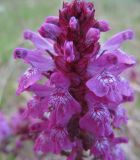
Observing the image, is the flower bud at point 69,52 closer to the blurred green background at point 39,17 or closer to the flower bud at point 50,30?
the flower bud at point 50,30

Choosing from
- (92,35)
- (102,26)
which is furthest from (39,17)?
(92,35)

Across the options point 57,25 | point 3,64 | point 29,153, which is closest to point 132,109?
point 29,153

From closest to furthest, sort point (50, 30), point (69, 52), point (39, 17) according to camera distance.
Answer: point (69, 52)
point (50, 30)
point (39, 17)

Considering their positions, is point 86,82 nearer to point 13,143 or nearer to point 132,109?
point 13,143

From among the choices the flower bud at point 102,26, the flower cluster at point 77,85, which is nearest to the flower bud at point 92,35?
the flower cluster at point 77,85

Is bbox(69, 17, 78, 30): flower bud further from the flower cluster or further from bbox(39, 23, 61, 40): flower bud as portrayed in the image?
bbox(39, 23, 61, 40): flower bud

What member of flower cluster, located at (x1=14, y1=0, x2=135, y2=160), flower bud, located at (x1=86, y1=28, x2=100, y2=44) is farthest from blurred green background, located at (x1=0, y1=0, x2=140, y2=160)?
flower bud, located at (x1=86, y1=28, x2=100, y2=44)

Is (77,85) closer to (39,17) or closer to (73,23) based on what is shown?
(73,23)

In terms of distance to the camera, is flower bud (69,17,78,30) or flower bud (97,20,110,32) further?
flower bud (97,20,110,32)

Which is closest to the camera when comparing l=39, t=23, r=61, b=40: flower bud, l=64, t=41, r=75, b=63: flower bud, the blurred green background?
l=64, t=41, r=75, b=63: flower bud
